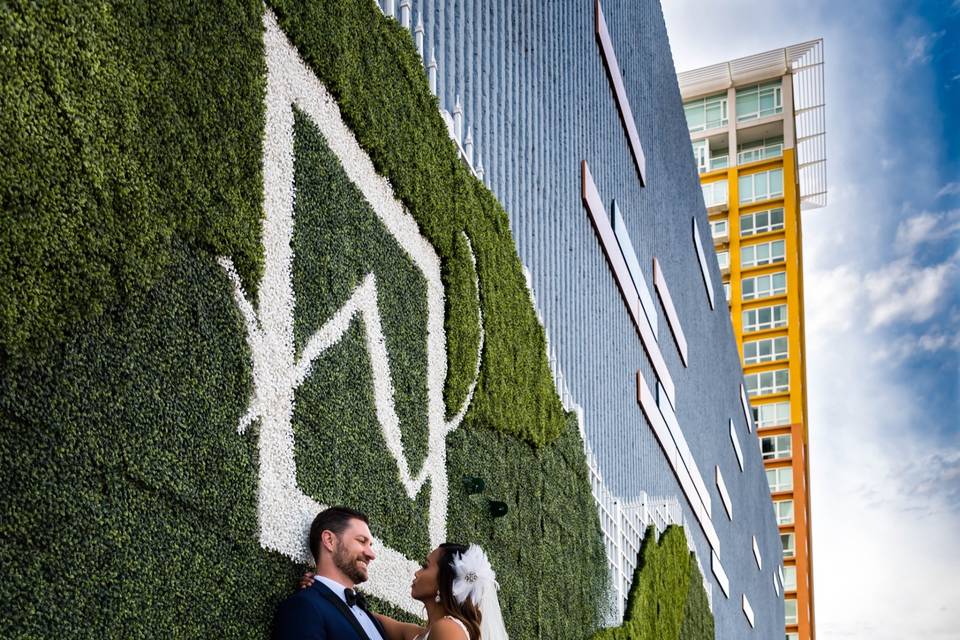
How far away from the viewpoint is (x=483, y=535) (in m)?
5.04

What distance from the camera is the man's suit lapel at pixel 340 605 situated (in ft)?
10.1

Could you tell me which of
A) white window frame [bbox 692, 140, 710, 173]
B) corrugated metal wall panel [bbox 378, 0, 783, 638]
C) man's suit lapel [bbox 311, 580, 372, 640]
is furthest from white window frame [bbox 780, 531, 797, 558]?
man's suit lapel [bbox 311, 580, 372, 640]

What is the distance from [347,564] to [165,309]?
1.12 metres

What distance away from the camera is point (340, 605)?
3102mm

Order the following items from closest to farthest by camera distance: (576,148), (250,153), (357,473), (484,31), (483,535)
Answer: (250,153) → (357,473) → (483,535) → (484,31) → (576,148)

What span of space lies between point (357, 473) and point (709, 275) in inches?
606

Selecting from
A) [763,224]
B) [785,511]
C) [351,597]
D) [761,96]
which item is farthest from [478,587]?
[761,96]

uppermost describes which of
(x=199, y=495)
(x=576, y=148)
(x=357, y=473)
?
(x=576, y=148)

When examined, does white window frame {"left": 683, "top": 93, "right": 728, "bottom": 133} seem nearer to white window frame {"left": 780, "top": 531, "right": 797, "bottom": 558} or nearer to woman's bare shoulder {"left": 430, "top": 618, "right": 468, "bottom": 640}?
white window frame {"left": 780, "top": 531, "right": 797, "bottom": 558}

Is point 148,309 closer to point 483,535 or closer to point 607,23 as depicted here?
point 483,535

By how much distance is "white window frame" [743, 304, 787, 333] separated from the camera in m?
42.6

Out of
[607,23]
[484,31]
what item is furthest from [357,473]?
[607,23]

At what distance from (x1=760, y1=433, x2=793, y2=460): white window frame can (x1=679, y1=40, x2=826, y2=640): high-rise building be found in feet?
0.14

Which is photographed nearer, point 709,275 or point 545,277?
point 545,277
